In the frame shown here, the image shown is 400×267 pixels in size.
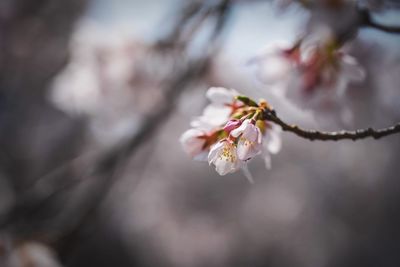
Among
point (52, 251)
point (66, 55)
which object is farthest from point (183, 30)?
point (66, 55)

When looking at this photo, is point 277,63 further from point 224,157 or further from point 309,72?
point 224,157

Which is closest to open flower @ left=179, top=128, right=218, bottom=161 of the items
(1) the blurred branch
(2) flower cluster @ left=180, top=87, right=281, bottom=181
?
(2) flower cluster @ left=180, top=87, right=281, bottom=181

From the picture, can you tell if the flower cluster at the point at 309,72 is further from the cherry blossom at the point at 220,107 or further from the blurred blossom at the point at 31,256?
the blurred blossom at the point at 31,256

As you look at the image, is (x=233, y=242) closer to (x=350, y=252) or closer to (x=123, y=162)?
(x=350, y=252)

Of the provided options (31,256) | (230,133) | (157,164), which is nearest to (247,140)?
(230,133)

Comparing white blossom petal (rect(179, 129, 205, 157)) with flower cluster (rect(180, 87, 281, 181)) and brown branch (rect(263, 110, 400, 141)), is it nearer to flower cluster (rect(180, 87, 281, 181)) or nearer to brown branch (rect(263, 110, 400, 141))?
flower cluster (rect(180, 87, 281, 181))

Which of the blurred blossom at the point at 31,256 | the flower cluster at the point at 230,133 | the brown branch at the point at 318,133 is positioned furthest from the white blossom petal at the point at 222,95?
the blurred blossom at the point at 31,256
